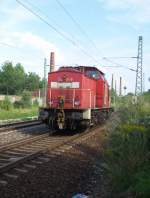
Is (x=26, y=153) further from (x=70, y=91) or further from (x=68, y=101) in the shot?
(x=70, y=91)

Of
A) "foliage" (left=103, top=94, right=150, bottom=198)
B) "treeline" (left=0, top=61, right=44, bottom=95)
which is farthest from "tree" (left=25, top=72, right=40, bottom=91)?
"foliage" (left=103, top=94, right=150, bottom=198)

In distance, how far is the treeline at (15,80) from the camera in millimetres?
118625

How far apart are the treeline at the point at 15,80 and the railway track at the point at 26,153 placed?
102 metres

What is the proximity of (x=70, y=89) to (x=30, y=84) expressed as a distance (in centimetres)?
11049

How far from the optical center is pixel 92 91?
19.2m

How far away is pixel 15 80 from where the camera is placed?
398ft

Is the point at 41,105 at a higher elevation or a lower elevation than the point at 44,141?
higher

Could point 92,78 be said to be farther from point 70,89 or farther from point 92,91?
point 70,89

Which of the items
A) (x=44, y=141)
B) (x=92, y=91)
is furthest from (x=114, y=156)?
(x=92, y=91)

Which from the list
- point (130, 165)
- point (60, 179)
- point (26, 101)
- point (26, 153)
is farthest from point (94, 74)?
point (26, 101)

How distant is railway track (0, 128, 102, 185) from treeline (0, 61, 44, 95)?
10152cm

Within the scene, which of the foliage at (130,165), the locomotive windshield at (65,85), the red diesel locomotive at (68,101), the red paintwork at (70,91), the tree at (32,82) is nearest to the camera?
the foliage at (130,165)

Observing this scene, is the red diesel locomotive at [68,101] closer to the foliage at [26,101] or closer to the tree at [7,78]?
the foliage at [26,101]

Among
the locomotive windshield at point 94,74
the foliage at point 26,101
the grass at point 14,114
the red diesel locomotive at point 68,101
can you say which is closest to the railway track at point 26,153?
the red diesel locomotive at point 68,101
